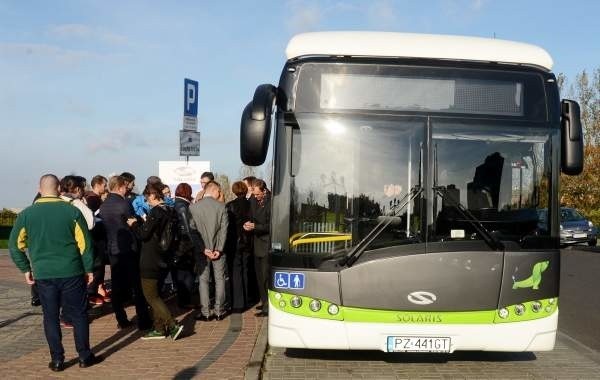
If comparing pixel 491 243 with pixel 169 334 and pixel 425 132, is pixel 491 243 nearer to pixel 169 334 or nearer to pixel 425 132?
pixel 425 132

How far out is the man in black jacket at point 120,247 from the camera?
7.98 metres

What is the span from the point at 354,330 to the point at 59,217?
9.38ft

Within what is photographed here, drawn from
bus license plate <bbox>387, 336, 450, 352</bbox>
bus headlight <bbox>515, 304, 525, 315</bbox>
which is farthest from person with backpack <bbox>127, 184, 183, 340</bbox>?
bus headlight <bbox>515, 304, 525, 315</bbox>

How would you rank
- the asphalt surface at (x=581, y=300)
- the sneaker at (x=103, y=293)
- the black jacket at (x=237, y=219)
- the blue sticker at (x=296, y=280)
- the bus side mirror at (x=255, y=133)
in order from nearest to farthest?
the bus side mirror at (x=255, y=133)
the blue sticker at (x=296, y=280)
the asphalt surface at (x=581, y=300)
the black jacket at (x=237, y=219)
the sneaker at (x=103, y=293)

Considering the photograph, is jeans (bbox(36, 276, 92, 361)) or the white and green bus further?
jeans (bbox(36, 276, 92, 361))

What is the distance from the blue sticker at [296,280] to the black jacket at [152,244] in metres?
2.12

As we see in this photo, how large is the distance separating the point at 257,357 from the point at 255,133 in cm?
235

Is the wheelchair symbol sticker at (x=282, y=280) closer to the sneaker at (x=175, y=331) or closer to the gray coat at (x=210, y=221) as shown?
the sneaker at (x=175, y=331)

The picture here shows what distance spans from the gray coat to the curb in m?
1.36

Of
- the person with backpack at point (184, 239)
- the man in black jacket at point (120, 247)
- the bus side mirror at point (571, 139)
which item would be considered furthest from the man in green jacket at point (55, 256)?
the bus side mirror at point (571, 139)

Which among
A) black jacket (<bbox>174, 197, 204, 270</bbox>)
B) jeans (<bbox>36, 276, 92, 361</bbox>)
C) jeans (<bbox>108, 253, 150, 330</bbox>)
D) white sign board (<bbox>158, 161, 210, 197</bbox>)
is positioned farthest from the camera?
white sign board (<bbox>158, 161, 210, 197</bbox>)

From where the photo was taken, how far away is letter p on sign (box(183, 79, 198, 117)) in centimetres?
1292

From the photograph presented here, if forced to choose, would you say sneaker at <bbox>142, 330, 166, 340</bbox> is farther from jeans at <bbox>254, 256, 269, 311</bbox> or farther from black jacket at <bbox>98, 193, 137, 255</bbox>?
jeans at <bbox>254, 256, 269, 311</bbox>

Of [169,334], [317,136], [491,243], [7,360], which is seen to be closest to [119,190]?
[169,334]
